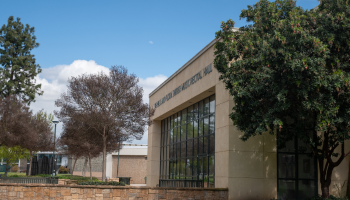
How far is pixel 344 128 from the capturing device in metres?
12.8

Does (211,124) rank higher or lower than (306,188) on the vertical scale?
higher

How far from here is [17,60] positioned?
37.5m

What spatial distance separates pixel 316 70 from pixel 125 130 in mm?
12919

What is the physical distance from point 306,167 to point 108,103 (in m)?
11.1

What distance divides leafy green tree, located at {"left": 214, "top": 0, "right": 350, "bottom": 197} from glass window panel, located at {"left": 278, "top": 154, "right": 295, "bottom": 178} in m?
2.30

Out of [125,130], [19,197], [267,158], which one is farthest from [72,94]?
[267,158]

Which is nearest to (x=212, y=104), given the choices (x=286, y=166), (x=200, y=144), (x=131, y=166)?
(x=200, y=144)

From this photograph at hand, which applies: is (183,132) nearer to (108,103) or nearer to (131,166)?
(108,103)

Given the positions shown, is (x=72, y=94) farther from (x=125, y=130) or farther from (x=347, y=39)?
(x=347, y=39)

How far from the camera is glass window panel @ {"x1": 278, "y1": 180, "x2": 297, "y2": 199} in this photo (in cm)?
1666

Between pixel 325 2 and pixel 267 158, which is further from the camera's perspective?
pixel 267 158

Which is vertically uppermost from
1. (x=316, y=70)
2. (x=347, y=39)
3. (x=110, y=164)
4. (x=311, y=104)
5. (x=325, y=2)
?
(x=325, y=2)

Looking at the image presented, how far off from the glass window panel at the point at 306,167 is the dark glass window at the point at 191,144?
451 cm

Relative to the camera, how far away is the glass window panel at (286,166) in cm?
1686
